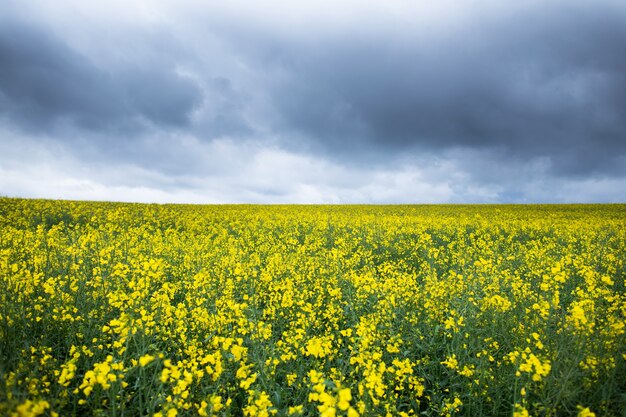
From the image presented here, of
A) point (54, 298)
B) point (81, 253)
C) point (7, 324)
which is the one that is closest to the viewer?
point (7, 324)

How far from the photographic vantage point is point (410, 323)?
5.97m

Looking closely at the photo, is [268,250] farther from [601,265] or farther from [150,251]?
[601,265]

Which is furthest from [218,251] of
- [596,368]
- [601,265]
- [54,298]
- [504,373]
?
[601,265]

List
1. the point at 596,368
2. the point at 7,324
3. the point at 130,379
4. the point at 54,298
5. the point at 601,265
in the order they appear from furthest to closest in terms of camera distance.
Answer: the point at 601,265 → the point at 54,298 → the point at 130,379 → the point at 7,324 → the point at 596,368

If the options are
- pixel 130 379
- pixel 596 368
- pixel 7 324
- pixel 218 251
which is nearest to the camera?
pixel 596 368

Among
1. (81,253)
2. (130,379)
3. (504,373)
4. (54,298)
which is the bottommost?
(130,379)

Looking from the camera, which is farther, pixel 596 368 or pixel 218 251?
pixel 218 251

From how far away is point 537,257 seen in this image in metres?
9.83

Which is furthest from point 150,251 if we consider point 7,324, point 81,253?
point 7,324

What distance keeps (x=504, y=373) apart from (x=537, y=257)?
6681 mm

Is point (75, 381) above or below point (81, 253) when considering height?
below

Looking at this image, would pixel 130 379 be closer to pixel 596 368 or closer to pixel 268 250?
pixel 596 368

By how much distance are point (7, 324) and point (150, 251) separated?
565cm

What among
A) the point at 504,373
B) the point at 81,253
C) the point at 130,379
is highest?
the point at 81,253
